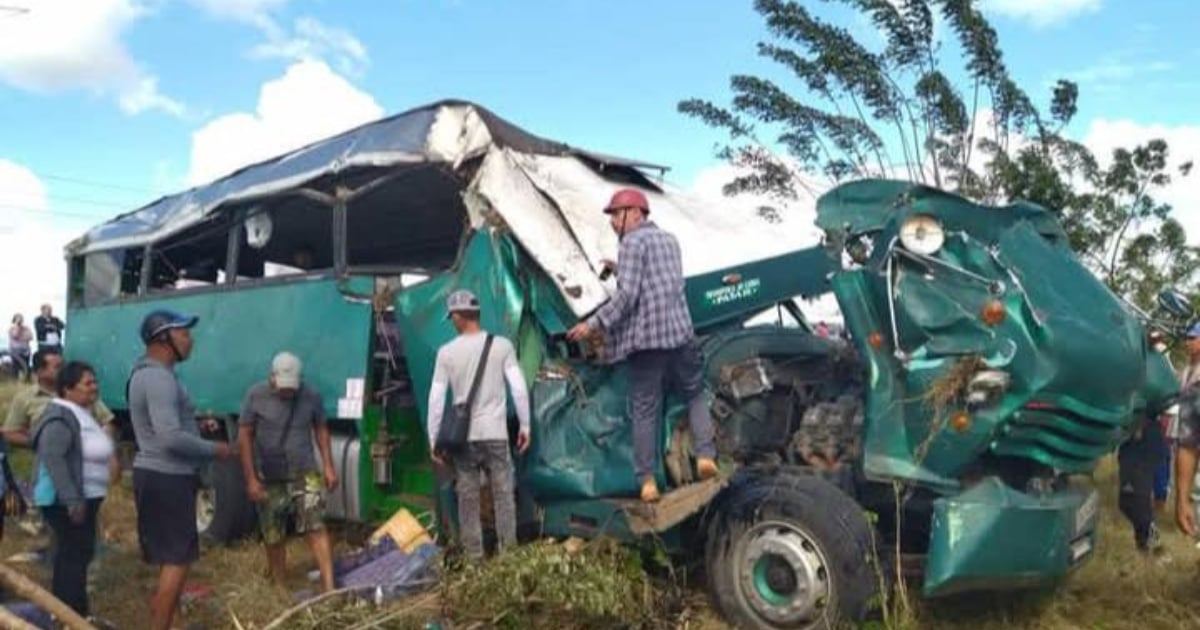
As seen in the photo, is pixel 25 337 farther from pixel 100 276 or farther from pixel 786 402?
pixel 786 402

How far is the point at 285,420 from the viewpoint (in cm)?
572

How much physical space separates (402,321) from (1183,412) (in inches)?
165

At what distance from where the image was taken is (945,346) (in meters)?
4.47

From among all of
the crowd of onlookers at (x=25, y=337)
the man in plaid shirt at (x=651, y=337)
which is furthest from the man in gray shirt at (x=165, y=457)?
the crowd of onlookers at (x=25, y=337)

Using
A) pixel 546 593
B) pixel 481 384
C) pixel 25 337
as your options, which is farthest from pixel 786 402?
pixel 25 337

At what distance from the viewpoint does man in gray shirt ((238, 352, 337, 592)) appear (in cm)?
566

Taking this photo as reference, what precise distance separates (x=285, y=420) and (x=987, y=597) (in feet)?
12.9

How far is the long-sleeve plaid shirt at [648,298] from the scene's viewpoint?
4.84 metres

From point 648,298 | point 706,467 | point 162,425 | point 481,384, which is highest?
point 648,298

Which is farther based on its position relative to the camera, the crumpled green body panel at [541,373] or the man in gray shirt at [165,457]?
the crumpled green body panel at [541,373]

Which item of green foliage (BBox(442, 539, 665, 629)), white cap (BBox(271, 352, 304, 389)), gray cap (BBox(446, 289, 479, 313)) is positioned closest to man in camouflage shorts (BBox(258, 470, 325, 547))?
white cap (BBox(271, 352, 304, 389))

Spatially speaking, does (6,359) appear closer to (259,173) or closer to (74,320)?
(74,320)

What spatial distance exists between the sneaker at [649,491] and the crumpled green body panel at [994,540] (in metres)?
1.28

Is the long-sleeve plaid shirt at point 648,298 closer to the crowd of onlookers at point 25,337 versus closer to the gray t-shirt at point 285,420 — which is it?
the gray t-shirt at point 285,420
